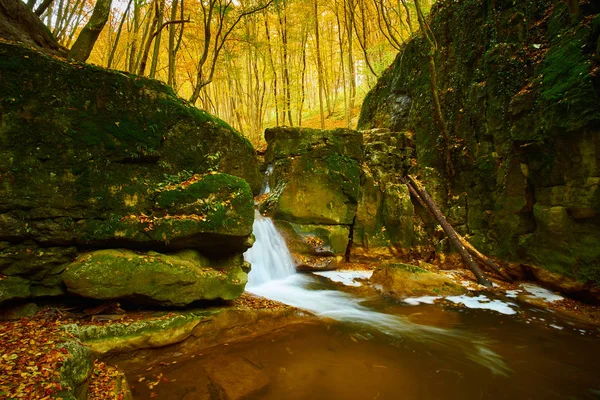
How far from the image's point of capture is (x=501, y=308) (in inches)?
246

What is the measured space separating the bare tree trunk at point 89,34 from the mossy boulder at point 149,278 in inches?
156

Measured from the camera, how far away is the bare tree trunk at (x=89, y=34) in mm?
5441

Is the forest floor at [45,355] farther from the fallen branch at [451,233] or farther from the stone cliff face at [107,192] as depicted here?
the fallen branch at [451,233]

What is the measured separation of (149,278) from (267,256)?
14.6 feet

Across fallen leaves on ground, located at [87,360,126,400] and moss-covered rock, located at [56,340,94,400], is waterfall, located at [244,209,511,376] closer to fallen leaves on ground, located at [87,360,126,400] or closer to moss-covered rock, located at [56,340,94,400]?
fallen leaves on ground, located at [87,360,126,400]

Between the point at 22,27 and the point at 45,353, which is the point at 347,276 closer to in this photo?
the point at 45,353

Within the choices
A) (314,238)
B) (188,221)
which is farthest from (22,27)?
(314,238)

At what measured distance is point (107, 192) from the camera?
4.27 m

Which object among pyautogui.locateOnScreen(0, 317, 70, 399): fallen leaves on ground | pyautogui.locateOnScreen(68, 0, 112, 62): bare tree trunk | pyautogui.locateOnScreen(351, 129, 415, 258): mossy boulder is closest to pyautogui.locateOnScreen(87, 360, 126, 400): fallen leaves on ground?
pyautogui.locateOnScreen(0, 317, 70, 399): fallen leaves on ground

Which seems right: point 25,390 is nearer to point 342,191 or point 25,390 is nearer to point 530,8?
point 342,191

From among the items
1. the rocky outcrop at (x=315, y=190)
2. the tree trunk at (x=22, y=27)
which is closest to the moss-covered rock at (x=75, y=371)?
the tree trunk at (x=22, y=27)

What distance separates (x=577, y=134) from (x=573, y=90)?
36.0 inches

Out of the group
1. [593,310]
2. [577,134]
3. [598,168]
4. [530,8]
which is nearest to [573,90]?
[577,134]

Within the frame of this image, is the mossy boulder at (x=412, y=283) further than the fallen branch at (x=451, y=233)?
No
